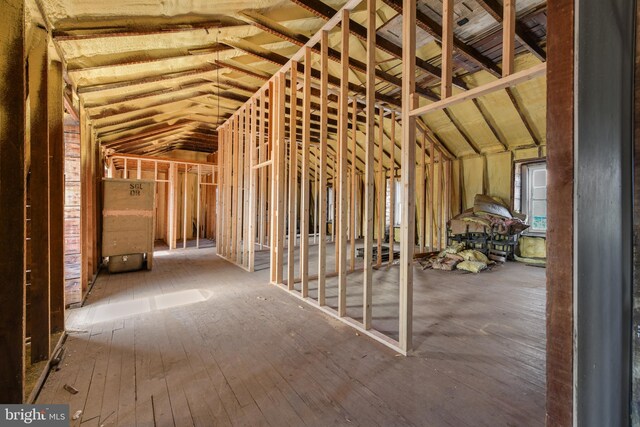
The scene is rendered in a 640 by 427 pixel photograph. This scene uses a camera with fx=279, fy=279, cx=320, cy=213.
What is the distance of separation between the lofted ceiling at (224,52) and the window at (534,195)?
627mm

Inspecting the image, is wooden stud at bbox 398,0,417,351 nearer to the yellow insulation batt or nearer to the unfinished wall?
the unfinished wall

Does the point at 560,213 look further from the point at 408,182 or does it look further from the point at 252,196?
the point at 252,196

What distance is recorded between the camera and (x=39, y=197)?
82.3 inches

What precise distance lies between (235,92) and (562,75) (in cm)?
539

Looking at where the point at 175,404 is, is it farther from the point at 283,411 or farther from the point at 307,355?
the point at 307,355

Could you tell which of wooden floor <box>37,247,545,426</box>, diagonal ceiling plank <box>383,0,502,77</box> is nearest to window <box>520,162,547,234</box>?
diagonal ceiling plank <box>383,0,502,77</box>

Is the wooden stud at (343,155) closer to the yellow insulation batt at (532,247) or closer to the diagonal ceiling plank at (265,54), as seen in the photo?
the diagonal ceiling plank at (265,54)

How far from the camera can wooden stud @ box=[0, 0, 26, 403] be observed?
146 cm

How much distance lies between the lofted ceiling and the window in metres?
0.63

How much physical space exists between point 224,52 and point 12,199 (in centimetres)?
323

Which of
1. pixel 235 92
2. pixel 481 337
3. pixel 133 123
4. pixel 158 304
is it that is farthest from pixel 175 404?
pixel 133 123

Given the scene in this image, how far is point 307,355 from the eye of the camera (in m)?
2.29

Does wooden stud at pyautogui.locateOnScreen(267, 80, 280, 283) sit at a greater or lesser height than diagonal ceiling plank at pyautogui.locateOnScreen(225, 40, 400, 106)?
lesser

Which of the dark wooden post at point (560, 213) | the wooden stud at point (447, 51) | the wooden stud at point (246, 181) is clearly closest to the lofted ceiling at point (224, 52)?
the wooden stud at point (246, 181)
